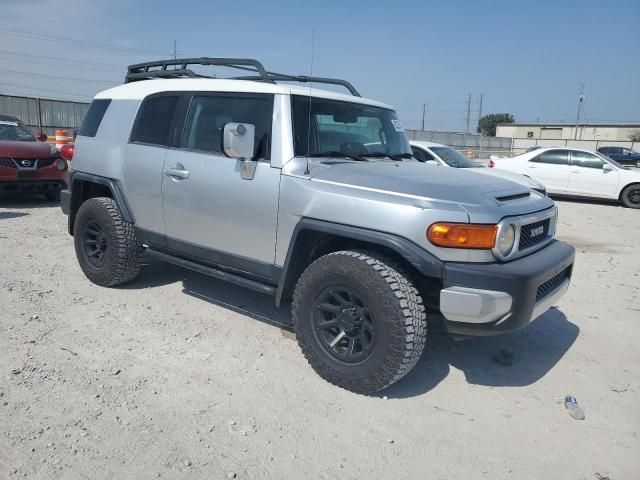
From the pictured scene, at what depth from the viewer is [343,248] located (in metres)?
3.62

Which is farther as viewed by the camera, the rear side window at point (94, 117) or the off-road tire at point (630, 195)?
the off-road tire at point (630, 195)

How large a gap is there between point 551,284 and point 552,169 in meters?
11.6

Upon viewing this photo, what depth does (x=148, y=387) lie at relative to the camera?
128 inches

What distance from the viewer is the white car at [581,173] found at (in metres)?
13.1

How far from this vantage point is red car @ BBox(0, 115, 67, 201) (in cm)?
863

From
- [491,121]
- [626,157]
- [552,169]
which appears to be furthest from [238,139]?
[491,121]

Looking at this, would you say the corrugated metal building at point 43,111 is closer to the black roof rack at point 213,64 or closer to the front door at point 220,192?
the black roof rack at point 213,64

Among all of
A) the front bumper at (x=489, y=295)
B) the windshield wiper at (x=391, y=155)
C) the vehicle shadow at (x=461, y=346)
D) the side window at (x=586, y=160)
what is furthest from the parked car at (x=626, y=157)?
the front bumper at (x=489, y=295)

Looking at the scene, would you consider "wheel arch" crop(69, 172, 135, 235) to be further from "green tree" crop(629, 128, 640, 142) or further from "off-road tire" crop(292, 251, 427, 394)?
"green tree" crop(629, 128, 640, 142)

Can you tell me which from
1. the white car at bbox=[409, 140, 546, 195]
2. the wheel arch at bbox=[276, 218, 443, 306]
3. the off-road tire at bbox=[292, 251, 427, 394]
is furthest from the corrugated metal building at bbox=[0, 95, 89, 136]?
the off-road tire at bbox=[292, 251, 427, 394]

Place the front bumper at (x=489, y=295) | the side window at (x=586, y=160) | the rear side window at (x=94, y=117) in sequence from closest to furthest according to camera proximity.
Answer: the front bumper at (x=489, y=295) < the rear side window at (x=94, y=117) < the side window at (x=586, y=160)

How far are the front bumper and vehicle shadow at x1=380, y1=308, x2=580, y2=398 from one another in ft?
1.95

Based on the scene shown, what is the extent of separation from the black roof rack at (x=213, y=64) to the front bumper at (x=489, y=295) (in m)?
2.17

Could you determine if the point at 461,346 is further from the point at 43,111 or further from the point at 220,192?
the point at 43,111
